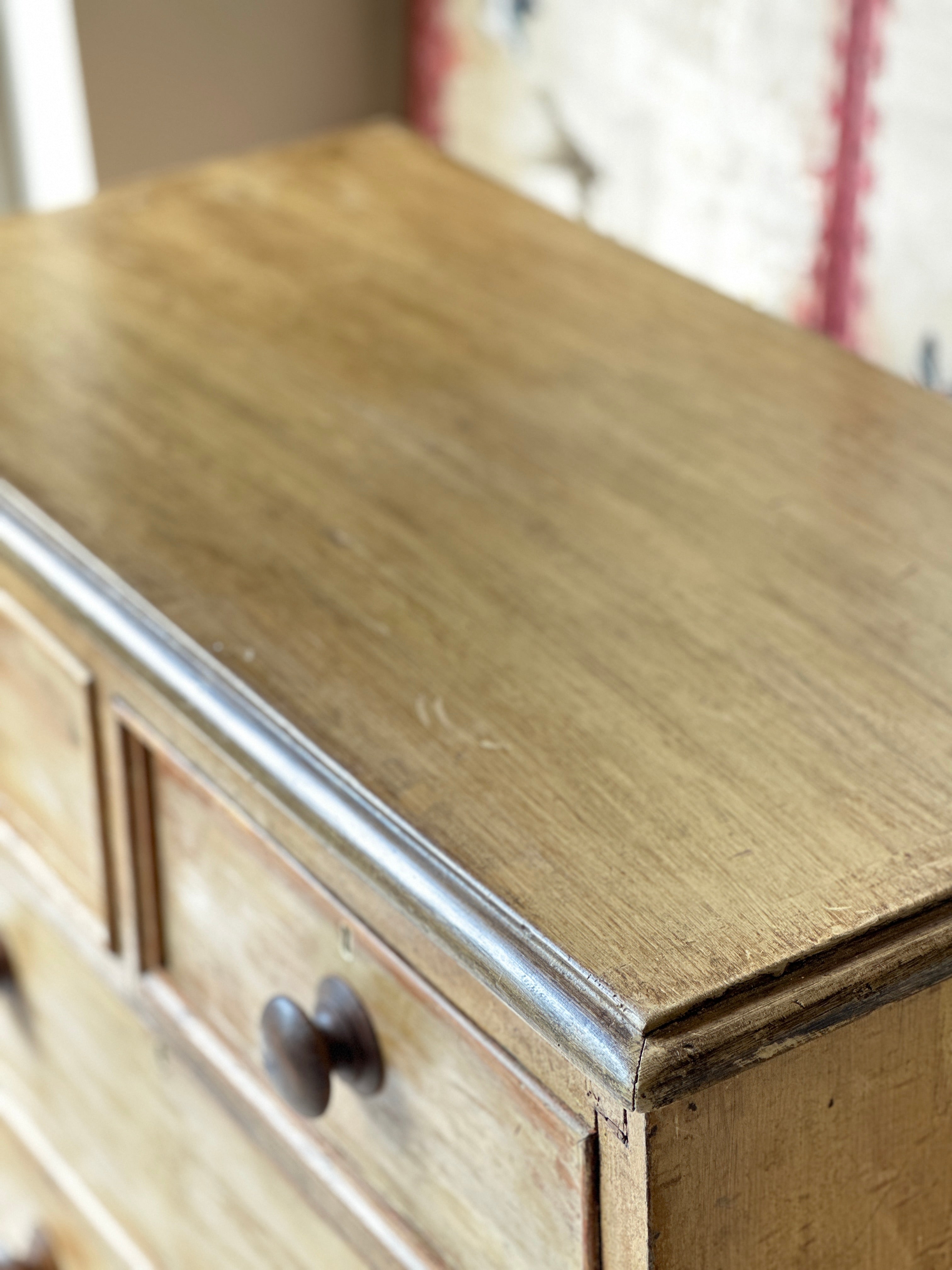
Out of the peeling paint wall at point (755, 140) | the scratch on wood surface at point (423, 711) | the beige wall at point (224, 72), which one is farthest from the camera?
the beige wall at point (224, 72)

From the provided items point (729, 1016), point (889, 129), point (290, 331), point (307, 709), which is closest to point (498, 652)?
point (307, 709)

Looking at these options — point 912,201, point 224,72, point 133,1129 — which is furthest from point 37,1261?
point 224,72

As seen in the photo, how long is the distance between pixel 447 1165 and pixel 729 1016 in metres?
0.15

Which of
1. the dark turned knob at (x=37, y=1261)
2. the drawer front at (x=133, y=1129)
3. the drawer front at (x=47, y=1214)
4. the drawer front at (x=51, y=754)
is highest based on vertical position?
the drawer front at (x=51, y=754)

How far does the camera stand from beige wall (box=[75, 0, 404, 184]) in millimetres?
1220

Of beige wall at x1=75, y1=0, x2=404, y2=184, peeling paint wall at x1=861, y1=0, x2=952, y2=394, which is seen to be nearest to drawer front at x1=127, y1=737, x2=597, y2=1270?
peeling paint wall at x1=861, y1=0, x2=952, y2=394

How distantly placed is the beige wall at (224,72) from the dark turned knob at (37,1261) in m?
0.79

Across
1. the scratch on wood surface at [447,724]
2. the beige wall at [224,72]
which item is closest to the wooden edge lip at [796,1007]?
the scratch on wood surface at [447,724]

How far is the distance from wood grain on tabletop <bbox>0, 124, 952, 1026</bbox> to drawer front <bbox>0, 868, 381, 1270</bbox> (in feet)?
0.66

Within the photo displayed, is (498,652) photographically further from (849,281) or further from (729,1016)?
(849,281)

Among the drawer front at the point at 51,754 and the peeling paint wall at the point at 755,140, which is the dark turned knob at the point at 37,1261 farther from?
the peeling paint wall at the point at 755,140

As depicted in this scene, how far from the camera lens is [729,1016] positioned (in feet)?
1.31

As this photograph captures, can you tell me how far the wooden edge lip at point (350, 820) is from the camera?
406mm

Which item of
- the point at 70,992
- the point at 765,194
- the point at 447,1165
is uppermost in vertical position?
the point at 765,194
